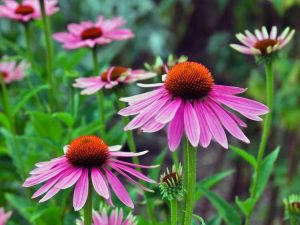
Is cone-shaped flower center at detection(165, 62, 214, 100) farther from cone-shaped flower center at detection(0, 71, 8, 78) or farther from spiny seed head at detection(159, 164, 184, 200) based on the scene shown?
cone-shaped flower center at detection(0, 71, 8, 78)

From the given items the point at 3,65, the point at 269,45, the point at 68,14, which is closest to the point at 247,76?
the point at 68,14

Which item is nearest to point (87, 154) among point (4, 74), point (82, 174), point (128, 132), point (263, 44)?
point (82, 174)

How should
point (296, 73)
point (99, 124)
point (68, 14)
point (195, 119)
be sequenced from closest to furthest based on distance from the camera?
point (195, 119) → point (99, 124) → point (296, 73) → point (68, 14)

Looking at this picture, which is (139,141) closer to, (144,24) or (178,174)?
(144,24)

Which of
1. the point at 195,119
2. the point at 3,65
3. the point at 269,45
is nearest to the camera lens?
the point at 195,119

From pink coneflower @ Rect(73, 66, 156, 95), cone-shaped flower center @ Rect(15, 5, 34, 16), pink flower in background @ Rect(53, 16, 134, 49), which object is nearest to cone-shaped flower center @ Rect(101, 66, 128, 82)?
pink coneflower @ Rect(73, 66, 156, 95)

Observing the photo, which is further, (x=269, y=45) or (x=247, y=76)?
(x=247, y=76)

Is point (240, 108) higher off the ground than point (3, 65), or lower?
higher
